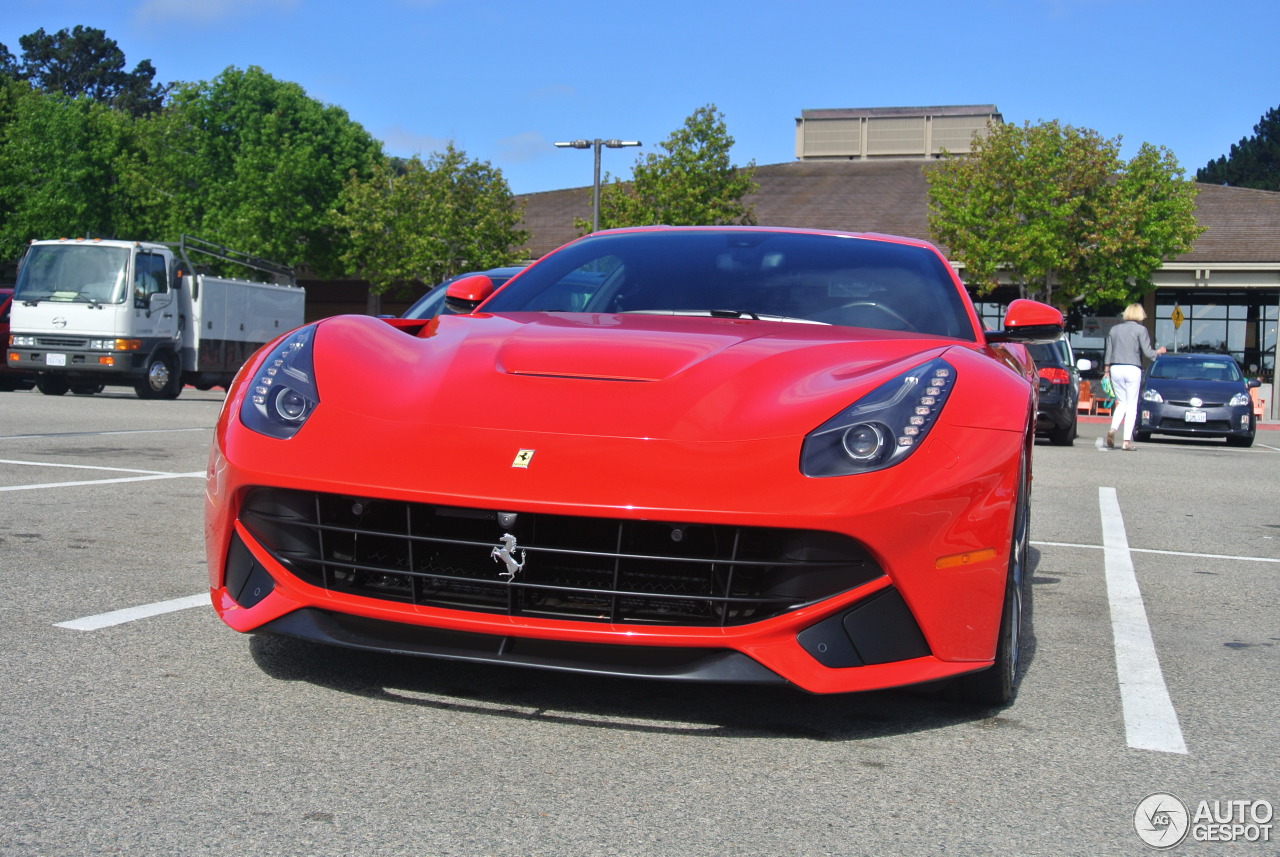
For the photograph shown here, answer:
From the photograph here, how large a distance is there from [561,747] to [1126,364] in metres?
13.9

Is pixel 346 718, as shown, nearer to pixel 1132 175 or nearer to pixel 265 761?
pixel 265 761

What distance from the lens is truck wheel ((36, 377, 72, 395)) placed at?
20562 mm

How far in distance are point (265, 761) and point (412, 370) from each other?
1.07 m

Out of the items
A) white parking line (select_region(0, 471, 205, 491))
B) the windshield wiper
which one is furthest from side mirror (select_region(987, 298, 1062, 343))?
white parking line (select_region(0, 471, 205, 491))

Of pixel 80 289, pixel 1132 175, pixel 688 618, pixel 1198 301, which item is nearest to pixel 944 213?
pixel 1132 175

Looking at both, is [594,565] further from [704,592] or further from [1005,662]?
[1005,662]

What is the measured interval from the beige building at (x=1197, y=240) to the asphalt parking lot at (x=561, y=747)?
30548mm

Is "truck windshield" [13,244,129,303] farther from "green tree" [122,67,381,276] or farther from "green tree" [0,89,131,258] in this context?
"green tree" [0,89,131,258]

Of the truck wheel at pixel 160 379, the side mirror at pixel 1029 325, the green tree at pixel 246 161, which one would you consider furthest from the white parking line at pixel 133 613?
the green tree at pixel 246 161

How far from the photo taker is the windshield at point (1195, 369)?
2052 centimetres

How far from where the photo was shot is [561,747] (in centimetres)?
283

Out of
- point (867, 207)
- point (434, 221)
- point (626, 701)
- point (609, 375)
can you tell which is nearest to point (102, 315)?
point (609, 375)

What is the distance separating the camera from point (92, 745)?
2.73 m

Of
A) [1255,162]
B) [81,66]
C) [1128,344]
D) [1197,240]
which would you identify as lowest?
[1128,344]
